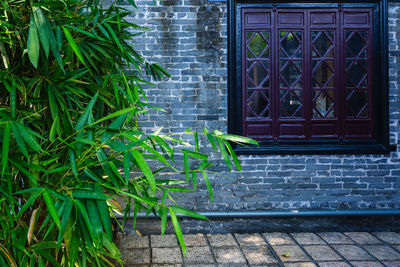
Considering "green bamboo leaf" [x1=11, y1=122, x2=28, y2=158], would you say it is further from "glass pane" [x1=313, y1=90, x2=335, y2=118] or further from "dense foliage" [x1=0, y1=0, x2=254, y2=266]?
"glass pane" [x1=313, y1=90, x2=335, y2=118]

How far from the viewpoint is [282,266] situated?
3.24 metres

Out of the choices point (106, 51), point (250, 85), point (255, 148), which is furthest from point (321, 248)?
point (106, 51)

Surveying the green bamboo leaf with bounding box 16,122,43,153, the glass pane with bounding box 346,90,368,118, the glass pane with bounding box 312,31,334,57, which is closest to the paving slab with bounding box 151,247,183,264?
the green bamboo leaf with bounding box 16,122,43,153

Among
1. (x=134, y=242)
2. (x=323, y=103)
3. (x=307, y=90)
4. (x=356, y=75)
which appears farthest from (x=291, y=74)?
(x=134, y=242)

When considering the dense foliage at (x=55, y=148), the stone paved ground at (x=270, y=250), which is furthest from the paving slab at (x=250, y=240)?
the dense foliage at (x=55, y=148)

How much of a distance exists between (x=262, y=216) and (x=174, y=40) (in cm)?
214

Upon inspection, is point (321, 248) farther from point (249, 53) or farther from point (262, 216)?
point (249, 53)

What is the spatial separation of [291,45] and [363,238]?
221cm

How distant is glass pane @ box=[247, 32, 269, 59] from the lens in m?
4.18

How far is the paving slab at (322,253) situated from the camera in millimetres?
3408

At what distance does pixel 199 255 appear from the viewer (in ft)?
11.5

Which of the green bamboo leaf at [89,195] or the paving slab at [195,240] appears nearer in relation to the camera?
the green bamboo leaf at [89,195]

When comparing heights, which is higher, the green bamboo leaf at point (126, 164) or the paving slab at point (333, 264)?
the green bamboo leaf at point (126, 164)

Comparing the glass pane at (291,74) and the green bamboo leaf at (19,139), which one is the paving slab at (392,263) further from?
the green bamboo leaf at (19,139)
